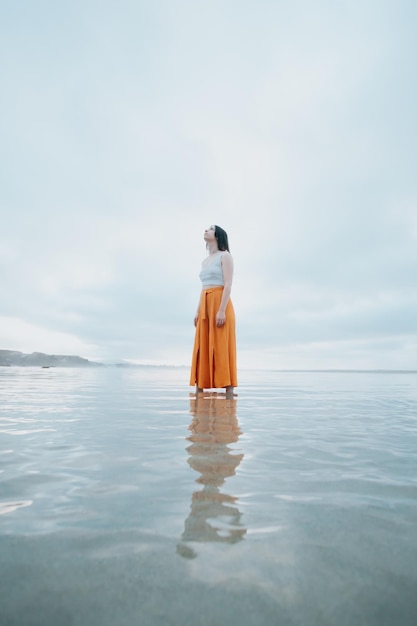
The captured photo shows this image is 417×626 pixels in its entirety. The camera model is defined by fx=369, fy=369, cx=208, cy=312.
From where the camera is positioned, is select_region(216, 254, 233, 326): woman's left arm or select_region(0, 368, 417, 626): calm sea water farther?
select_region(216, 254, 233, 326): woman's left arm

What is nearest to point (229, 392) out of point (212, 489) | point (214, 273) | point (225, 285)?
point (225, 285)

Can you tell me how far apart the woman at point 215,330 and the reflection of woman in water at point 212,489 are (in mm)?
2227

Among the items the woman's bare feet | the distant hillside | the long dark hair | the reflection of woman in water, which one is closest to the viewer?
the reflection of woman in water

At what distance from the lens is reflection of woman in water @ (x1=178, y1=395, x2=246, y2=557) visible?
1019 millimetres

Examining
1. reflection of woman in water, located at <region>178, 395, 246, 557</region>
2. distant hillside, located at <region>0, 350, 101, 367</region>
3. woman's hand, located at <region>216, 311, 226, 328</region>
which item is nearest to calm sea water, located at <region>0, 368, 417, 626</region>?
reflection of woman in water, located at <region>178, 395, 246, 557</region>

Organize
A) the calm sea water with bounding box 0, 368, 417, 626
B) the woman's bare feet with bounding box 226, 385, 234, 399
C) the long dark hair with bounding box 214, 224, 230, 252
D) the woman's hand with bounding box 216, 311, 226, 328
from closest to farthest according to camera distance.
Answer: the calm sea water with bounding box 0, 368, 417, 626 < the woman's hand with bounding box 216, 311, 226, 328 < the woman's bare feet with bounding box 226, 385, 234, 399 < the long dark hair with bounding box 214, 224, 230, 252

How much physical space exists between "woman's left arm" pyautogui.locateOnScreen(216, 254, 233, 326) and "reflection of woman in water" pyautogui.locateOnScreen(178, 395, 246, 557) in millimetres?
2262

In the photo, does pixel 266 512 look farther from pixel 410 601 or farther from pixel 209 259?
pixel 209 259

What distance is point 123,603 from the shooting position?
73 centimetres

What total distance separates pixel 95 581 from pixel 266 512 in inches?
22.6

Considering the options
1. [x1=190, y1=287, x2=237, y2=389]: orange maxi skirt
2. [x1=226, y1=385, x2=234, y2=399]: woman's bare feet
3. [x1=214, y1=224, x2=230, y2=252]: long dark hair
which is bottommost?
[x1=226, y1=385, x2=234, y2=399]: woman's bare feet

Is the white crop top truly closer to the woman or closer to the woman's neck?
the woman

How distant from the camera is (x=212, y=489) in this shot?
1.39m

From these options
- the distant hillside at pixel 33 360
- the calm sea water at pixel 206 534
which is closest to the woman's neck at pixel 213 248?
the calm sea water at pixel 206 534
